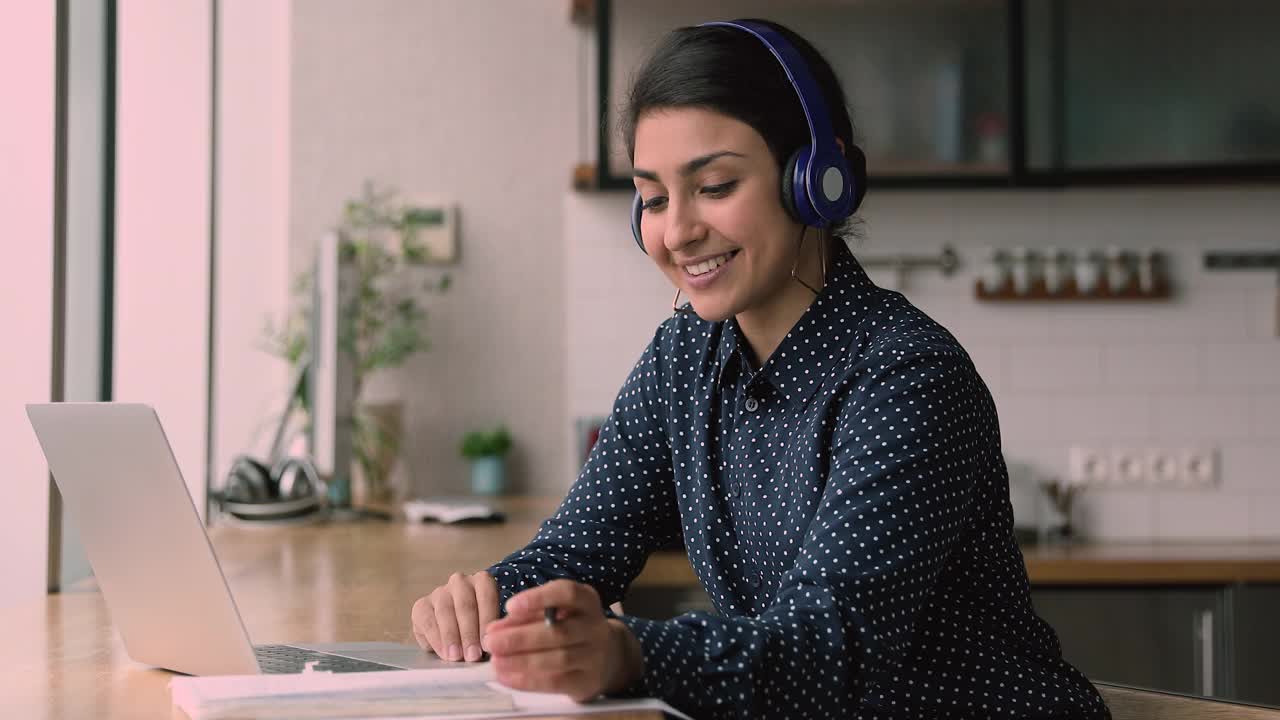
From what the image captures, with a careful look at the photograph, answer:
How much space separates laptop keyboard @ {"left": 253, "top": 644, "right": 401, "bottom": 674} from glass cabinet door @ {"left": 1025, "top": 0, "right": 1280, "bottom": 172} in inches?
86.4

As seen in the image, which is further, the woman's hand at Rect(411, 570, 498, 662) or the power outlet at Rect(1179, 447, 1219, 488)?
the power outlet at Rect(1179, 447, 1219, 488)

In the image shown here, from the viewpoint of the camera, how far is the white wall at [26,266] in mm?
1768

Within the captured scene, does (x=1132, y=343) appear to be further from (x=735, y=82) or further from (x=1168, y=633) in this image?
(x=735, y=82)

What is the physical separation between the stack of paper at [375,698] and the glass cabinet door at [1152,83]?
2.27 meters

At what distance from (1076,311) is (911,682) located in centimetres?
219

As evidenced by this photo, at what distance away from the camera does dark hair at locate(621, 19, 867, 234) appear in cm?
120

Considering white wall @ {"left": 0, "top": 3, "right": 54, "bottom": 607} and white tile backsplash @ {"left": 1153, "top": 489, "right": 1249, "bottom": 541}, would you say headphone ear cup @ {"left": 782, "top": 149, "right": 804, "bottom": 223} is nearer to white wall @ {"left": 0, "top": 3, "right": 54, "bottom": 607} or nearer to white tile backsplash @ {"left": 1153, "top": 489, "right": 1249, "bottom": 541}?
white wall @ {"left": 0, "top": 3, "right": 54, "bottom": 607}

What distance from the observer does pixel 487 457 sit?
124 inches

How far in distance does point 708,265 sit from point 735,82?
18cm

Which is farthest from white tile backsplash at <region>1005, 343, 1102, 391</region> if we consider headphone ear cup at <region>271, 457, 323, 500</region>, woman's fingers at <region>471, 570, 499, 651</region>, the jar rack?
woman's fingers at <region>471, 570, 499, 651</region>

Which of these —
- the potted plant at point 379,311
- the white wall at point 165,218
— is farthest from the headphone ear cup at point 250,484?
the potted plant at point 379,311

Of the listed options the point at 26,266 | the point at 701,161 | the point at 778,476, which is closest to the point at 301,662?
the point at 778,476

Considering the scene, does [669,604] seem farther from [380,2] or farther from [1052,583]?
[380,2]

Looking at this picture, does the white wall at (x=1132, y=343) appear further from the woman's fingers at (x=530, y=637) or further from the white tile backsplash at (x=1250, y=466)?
the woman's fingers at (x=530, y=637)
